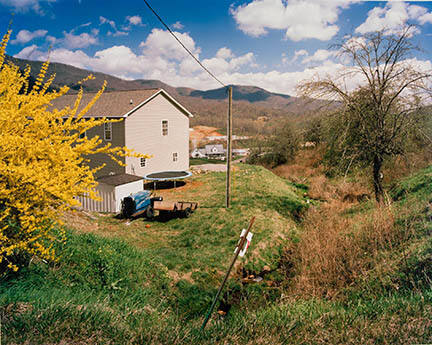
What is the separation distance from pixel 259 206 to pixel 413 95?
Answer: 7.64 meters

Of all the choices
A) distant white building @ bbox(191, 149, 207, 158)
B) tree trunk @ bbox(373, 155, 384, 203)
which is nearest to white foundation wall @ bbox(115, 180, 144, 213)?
tree trunk @ bbox(373, 155, 384, 203)

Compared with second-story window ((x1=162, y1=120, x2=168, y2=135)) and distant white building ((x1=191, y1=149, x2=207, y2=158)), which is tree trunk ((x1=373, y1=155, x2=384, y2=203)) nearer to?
second-story window ((x1=162, y1=120, x2=168, y2=135))

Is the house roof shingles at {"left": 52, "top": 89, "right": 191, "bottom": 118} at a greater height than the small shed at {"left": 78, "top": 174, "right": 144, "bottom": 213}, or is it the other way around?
the house roof shingles at {"left": 52, "top": 89, "right": 191, "bottom": 118}

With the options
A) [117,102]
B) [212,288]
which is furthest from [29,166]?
[117,102]

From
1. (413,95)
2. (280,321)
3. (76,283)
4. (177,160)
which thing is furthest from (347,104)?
(177,160)

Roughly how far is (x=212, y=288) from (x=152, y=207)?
6.23 meters

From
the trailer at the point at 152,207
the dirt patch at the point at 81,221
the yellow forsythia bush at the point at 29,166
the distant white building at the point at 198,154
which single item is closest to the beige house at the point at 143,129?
the trailer at the point at 152,207

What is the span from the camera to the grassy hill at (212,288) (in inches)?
138

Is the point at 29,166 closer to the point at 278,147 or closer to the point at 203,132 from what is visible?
the point at 278,147

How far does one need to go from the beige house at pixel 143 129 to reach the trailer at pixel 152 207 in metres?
4.85

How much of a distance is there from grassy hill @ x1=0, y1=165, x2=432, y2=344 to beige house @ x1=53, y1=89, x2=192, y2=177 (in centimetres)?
857

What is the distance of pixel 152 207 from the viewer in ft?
41.7

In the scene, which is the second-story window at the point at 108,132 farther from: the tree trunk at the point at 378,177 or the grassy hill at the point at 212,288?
the tree trunk at the point at 378,177

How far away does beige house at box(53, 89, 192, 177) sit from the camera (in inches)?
774
